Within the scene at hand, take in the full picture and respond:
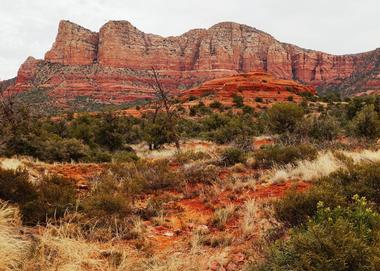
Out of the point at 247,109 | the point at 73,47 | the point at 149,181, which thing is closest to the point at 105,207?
the point at 149,181

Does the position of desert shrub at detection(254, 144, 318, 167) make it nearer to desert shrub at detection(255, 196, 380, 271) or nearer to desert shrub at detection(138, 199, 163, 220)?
desert shrub at detection(138, 199, 163, 220)

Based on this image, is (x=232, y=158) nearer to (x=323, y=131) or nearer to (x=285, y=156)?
(x=285, y=156)

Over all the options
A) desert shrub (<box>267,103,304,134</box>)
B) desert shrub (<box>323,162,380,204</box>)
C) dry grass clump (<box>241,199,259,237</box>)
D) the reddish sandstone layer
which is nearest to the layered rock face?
the reddish sandstone layer

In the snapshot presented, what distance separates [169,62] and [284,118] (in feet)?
425

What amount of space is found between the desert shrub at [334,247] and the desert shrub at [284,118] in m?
18.3

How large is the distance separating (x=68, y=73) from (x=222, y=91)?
71.9 metres

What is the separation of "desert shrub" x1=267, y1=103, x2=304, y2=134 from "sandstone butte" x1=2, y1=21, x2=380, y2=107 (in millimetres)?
97152

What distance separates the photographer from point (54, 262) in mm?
4039

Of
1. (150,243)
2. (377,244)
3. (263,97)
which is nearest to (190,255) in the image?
(150,243)

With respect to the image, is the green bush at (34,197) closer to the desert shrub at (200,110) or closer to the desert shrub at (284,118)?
the desert shrub at (284,118)

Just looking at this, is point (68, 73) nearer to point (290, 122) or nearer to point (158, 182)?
point (290, 122)

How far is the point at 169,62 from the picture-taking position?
14838 cm

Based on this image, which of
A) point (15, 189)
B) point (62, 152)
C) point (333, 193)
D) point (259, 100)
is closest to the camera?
point (333, 193)

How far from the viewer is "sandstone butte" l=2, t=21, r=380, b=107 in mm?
120750
